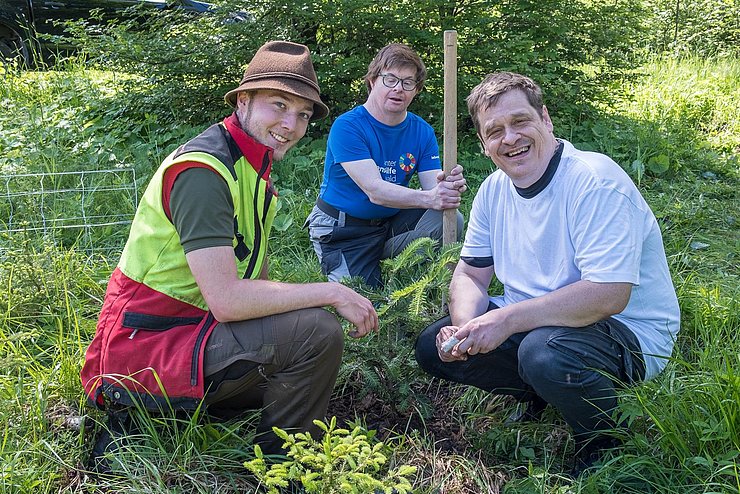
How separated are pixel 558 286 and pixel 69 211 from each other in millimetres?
3414

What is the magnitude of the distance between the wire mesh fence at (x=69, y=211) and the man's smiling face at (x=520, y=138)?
101 inches

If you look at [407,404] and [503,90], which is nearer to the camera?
[503,90]

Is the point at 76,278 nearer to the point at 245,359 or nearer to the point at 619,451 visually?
the point at 245,359

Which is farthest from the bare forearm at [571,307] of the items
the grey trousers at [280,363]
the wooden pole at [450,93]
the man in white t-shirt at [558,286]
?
the wooden pole at [450,93]

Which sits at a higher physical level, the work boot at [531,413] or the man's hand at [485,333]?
the man's hand at [485,333]

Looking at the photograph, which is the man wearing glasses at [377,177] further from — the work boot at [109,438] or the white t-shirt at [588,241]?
the work boot at [109,438]

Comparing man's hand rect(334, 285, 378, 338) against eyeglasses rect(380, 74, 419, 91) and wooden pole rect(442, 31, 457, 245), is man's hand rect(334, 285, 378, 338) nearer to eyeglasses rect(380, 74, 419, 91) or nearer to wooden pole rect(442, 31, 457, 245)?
wooden pole rect(442, 31, 457, 245)

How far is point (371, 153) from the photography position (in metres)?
3.77

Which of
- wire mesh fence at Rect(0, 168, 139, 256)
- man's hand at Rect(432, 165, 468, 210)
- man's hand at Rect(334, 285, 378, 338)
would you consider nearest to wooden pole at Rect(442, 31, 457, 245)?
man's hand at Rect(432, 165, 468, 210)

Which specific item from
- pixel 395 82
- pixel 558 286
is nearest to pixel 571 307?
pixel 558 286

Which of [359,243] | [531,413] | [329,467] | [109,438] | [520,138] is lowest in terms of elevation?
[531,413]

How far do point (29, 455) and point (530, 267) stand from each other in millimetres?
1878

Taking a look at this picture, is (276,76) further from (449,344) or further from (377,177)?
(377,177)

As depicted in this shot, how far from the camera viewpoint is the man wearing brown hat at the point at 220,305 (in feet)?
7.20
